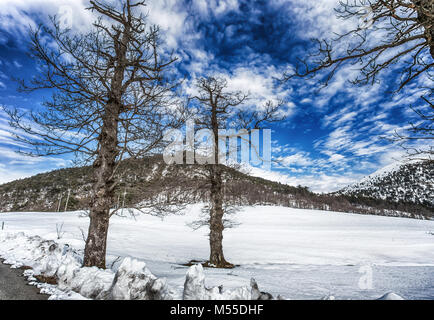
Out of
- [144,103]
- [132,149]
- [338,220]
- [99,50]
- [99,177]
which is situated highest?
[99,50]

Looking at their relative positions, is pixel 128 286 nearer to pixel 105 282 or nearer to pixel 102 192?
pixel 105 282

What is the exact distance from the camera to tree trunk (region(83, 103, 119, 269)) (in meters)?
5.03

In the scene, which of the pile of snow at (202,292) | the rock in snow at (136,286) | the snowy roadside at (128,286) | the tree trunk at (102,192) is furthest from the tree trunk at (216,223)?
the pile of snow at (202,292)

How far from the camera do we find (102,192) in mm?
5188

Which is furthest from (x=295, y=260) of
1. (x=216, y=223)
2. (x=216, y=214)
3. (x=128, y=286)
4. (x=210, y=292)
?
(x=128, y=286)

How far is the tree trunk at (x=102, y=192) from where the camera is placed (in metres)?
5.03

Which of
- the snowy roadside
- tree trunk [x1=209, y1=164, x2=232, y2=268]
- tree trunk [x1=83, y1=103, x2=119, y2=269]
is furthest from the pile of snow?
tree trunk [x1=209, y1=164, x2=232, y2=268]

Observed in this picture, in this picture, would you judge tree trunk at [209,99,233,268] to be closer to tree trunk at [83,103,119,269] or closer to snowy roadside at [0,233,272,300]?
tree trunk at [83,103,119,269]

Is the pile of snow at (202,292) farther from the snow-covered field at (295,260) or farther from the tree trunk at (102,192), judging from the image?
the tree trunk at (102,192)

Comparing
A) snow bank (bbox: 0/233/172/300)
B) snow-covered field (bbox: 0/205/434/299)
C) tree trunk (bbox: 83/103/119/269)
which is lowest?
snow-covered field (bbox: 0/205/434/299)

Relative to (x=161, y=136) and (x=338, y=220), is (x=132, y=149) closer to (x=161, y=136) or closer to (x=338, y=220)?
(x=161, y=136)

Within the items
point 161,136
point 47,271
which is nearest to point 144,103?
point 161,136
